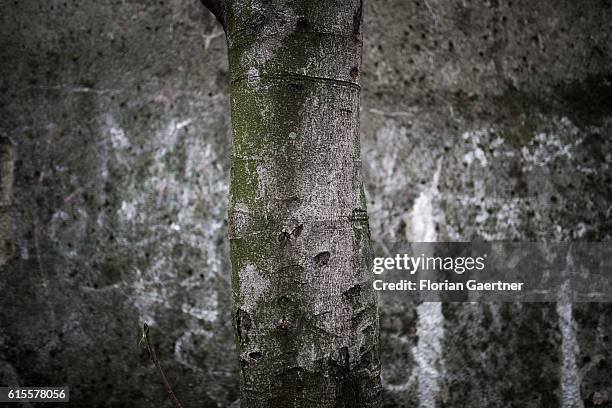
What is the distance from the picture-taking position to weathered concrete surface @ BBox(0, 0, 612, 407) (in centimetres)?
227

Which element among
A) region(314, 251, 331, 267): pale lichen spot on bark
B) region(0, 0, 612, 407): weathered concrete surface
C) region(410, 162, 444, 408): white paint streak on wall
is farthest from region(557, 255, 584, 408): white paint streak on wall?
region(314, 251, 331, 267): pale lichen spot on bark

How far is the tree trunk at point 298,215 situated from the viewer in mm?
937

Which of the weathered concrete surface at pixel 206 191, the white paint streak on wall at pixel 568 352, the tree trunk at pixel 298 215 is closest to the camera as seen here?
the tree trunk at pixel 298 215

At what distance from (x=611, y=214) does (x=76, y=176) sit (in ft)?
8.55

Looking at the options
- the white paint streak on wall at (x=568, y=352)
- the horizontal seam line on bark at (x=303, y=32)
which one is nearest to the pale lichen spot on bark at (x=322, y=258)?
the horizontal seam line on bark at (x=303, y=32)

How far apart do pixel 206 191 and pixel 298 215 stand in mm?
1413

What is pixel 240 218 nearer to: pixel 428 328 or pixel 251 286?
pixel 251 286

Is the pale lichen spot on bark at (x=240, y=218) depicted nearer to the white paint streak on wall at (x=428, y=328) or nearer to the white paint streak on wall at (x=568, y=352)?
the white paint streak on wall at (x=428, y=328)

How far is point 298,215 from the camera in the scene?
0.93 m

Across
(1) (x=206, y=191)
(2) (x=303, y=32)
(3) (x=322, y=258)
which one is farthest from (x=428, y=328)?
(2) (x=303, y=32)

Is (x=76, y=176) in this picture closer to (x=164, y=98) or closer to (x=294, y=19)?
(x=164, y=98)

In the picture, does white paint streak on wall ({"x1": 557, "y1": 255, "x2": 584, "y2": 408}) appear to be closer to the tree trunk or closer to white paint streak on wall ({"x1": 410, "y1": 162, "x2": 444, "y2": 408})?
white paint streak on wall ({"x1": 410, "y1": 162, "x2": 444, "y2": 408})

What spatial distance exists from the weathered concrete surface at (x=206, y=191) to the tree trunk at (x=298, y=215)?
132 centimetres

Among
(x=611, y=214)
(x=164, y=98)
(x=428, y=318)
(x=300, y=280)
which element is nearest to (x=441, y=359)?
(x=428, y=318)
